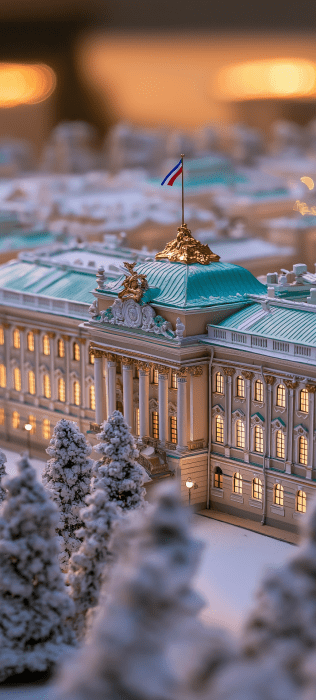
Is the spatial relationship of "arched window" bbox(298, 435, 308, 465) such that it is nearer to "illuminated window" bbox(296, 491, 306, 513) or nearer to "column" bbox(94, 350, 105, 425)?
"illuminated window" bbox(296, 491, 306, 513)

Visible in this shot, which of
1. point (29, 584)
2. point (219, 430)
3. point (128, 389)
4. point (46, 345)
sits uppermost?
point (128, 389)

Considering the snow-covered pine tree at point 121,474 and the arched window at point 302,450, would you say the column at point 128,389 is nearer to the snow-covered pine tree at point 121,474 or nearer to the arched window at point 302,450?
the arched window at point 302,450

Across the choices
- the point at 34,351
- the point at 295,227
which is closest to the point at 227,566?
the point at 34,351

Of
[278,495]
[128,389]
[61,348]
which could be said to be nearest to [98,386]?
[128,389]

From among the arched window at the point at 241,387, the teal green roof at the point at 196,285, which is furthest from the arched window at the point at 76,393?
the arched window at the point at 241,387

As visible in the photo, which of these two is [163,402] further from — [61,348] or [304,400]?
[61,348]

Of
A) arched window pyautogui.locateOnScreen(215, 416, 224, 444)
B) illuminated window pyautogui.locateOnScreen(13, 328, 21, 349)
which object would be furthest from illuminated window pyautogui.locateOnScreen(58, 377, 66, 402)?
arched window pyautogui.locateOnScreen(215, 416, 224, 444)
